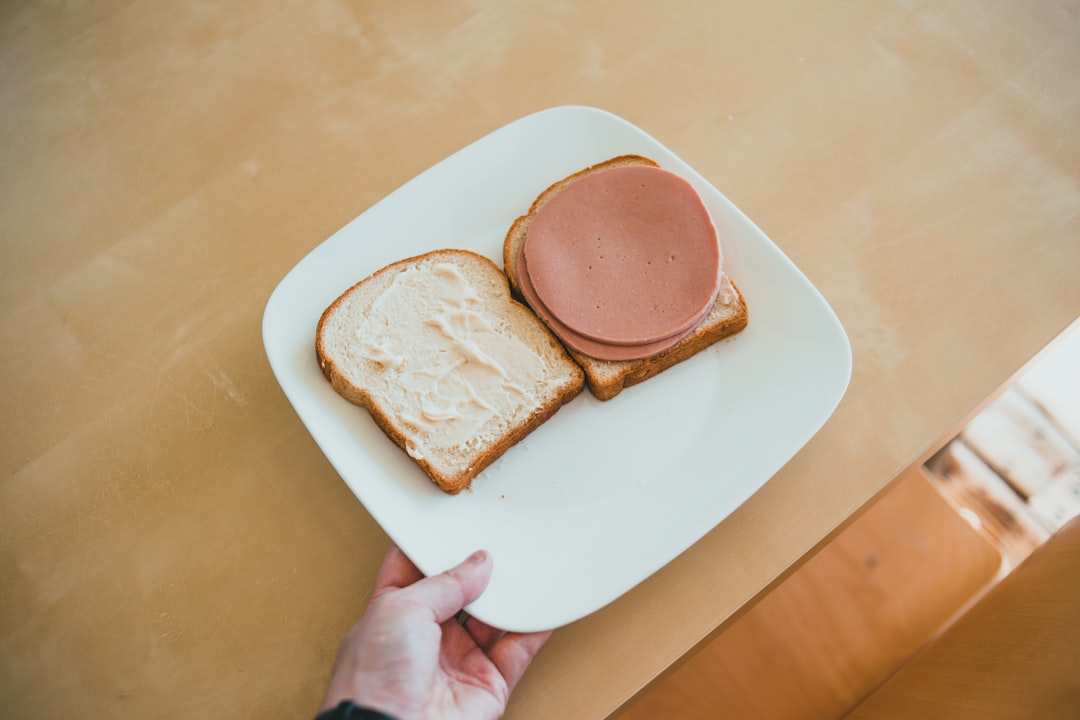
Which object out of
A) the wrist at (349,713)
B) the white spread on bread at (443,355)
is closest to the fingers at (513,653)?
the wrist at (349,713)

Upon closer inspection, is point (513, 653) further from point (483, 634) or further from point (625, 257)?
point (625, 257)

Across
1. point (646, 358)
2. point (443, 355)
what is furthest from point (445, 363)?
point (646, 358)

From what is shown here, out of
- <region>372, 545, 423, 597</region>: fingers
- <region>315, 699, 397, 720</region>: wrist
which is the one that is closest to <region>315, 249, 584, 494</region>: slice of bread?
<region>372, 545, 423, 597</region>: fingers

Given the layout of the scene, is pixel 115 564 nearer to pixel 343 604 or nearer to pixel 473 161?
pixel 343 604

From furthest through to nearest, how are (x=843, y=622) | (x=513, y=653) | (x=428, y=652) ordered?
(x=843, y=622)
(x=513, y=653)
(x=428, y=652)

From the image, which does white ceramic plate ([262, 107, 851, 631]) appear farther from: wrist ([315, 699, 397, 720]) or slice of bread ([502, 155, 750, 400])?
wrist ([315, 699, 397, 720])

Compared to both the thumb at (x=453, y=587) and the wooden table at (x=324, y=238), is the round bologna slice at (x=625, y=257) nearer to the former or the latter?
the wooden table at (x=324, y=238)
